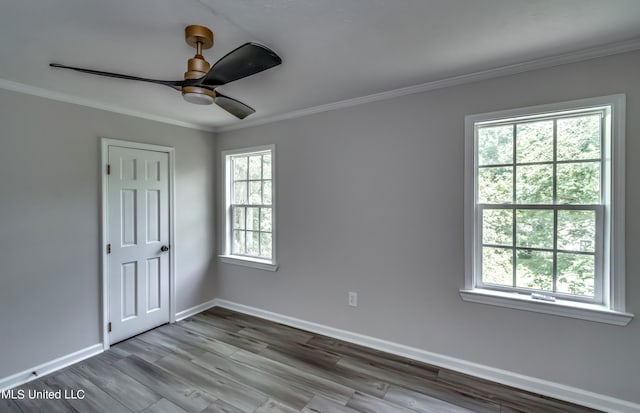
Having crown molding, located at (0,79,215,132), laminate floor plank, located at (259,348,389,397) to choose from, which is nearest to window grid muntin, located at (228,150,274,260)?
crown molding, located at (0,79,215,132)

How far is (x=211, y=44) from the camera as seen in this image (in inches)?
65.4

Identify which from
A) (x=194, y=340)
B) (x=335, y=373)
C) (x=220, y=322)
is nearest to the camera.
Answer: (x=335, y=373)

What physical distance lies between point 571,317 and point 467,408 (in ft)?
3.16

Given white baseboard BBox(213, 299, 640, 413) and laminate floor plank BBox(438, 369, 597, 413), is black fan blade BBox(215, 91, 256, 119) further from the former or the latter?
laminate floor plank BBox(438, 369, 597, 413)

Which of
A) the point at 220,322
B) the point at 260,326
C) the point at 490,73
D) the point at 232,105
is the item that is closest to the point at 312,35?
the point at 232,105

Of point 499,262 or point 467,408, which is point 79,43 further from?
point 467,408

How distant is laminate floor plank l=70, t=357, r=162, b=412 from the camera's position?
2070mm

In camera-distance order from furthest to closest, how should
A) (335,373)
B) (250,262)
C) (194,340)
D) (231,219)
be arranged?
(231,219) < (250,262) < (194,340) < (335,373)

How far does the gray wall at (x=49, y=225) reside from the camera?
224 cm

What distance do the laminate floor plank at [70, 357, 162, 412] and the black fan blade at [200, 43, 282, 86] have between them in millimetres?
2264

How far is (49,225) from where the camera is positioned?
2.44 m

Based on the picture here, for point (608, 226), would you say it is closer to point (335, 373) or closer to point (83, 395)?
point (335, 373)

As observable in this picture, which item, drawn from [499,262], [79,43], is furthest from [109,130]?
[499,262]

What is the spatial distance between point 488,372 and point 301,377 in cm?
149
